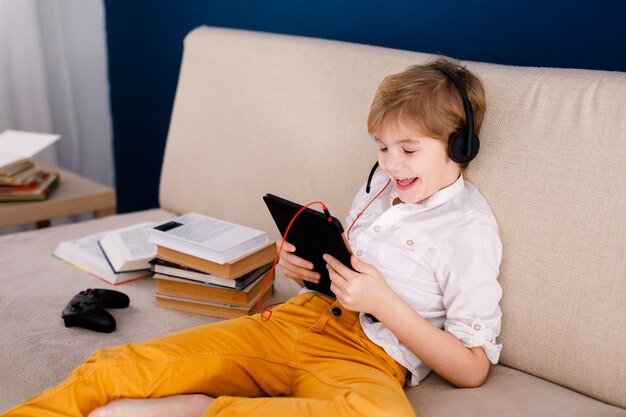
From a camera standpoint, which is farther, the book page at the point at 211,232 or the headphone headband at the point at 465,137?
the book page at the point at 211,232

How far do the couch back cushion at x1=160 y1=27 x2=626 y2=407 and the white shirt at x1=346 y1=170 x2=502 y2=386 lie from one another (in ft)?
0.20

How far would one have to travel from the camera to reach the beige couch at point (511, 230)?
1116 mm

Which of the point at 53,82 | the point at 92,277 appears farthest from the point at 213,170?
the point at 53,82

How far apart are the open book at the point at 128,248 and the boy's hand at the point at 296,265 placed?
0.42 m

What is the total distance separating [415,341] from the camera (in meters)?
1.12

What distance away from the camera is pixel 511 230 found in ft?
4.00

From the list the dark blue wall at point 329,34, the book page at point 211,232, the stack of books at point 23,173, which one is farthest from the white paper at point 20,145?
the book page at point 211,232

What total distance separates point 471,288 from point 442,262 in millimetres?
70

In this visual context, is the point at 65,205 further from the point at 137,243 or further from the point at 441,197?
the point at 441,197

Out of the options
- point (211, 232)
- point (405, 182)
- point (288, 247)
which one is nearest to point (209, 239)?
point (211, 232)

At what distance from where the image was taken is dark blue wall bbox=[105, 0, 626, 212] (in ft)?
4.85

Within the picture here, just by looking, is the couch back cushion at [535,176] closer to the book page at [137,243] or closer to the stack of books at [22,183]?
the book page at [137,243]

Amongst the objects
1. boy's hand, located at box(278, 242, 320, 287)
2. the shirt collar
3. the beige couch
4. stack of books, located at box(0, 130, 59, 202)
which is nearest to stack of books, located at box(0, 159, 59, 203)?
stack of books, located at box(0, 130, 59, 202)

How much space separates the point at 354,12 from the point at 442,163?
33.9 inches
